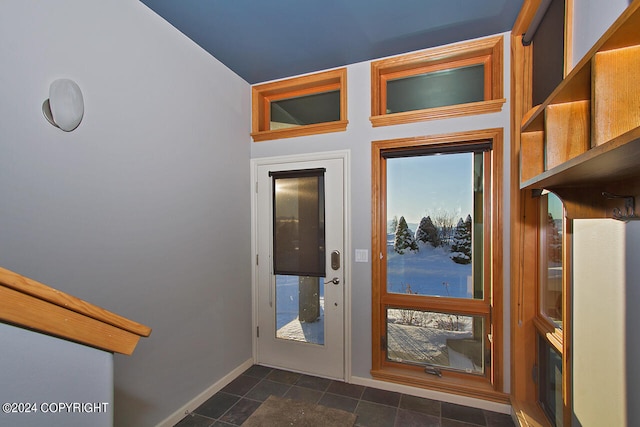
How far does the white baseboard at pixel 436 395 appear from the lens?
2.26 meters

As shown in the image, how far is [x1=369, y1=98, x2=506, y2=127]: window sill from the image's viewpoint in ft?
7.52

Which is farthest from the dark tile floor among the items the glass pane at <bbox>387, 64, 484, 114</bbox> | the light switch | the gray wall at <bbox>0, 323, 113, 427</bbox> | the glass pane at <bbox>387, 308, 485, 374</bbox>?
the glass pane at <bbox>387, 64, 484, 114</bbox>

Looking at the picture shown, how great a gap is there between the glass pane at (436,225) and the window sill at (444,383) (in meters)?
0.69

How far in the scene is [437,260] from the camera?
8.29ft

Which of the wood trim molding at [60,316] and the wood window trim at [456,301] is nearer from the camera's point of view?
the wood trim molding at [60,316]

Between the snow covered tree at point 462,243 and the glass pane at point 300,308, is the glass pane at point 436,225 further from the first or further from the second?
the glass pane at point 300,308

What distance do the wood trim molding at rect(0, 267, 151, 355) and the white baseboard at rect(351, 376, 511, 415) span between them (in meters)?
2.40

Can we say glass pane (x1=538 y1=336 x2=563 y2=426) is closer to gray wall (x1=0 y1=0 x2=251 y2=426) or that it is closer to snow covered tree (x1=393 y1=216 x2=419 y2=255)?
snow covered tree (x1=393 y1=216 x2=419 y2=255)

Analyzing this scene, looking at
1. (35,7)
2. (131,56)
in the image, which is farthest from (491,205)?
(35,7)

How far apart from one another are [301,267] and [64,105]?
2105mm

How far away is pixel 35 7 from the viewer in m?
1.41

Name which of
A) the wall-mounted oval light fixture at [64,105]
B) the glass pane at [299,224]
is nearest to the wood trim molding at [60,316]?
the wall-mounted oval light fixture at [64,105]

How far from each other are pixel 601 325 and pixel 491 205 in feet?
4.51

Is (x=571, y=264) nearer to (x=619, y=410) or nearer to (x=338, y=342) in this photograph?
(x=619, y=410)
